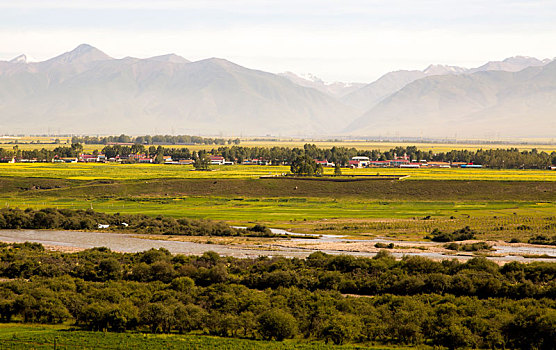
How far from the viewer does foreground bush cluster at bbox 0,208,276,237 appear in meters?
76.6

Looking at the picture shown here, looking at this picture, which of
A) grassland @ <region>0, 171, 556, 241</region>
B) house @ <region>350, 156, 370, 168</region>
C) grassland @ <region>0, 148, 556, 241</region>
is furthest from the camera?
house @ <region>350, 156, 370, 168</region>

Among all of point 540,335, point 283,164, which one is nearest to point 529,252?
point 540,335

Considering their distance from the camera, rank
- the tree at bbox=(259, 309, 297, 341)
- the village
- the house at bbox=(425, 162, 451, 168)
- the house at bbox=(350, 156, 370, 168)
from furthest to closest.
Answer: the house at bbox=(350, 156, 370, 168), the village, the house at bbox=(425, 162, 451, 168), the tree at bbox=(259, 309, 297, 341)

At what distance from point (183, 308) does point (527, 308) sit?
19486 millimetres

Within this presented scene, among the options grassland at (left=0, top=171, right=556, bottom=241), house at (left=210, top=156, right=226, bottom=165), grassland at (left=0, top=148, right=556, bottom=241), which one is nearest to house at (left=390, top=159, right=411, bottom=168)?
house at (left=210, top=156, right=226, bottom=165)

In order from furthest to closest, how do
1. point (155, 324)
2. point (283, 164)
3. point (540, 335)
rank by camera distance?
point (283, 164) → point (155, 324) → point (540, 335)

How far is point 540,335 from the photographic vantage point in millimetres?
37375

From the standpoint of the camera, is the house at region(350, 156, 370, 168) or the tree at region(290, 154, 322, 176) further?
the house at region(350, 156, 370, 168)

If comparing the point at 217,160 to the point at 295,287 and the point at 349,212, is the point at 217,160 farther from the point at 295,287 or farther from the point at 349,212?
the point at 295,287

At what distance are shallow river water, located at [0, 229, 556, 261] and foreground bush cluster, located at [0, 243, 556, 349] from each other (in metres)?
7.41

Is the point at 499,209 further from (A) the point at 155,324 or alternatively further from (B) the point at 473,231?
(A) the point at 155,324

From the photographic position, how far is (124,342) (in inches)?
1502

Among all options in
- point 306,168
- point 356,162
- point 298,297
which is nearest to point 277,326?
point 298,297

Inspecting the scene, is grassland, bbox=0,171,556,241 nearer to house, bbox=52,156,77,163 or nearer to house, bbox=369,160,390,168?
house, bbox=369,160,390,168
